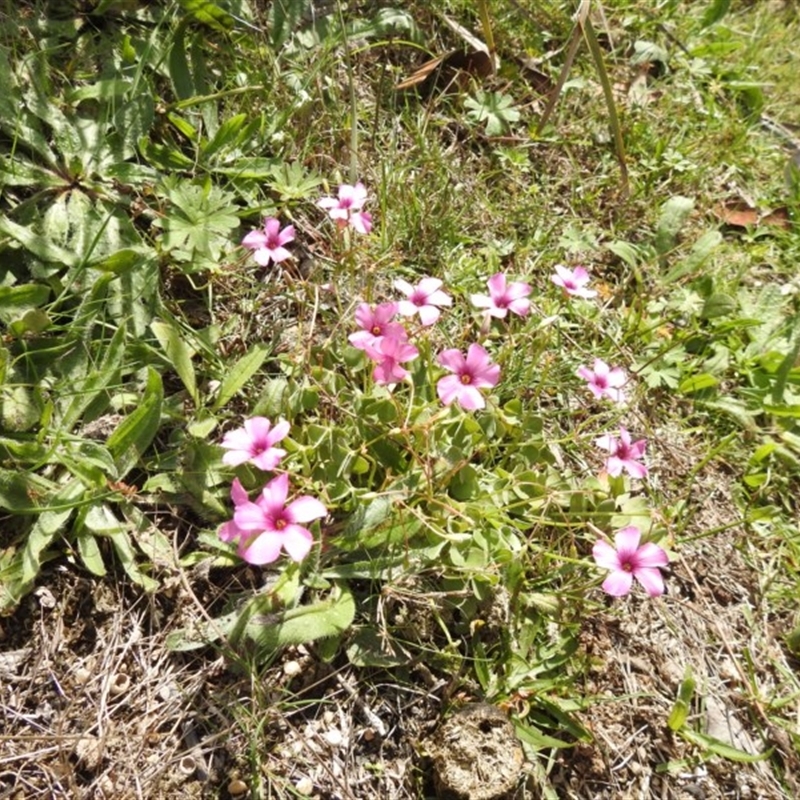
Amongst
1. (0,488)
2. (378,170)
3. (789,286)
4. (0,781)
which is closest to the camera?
(0,781)

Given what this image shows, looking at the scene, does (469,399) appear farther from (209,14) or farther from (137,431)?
(209,14)

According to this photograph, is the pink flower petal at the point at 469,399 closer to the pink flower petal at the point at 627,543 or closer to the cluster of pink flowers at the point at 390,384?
the cluster of pink flowers at the point at 390,384

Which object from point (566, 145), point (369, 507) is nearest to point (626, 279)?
point (566, 145)

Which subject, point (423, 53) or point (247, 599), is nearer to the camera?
point (247, 599)

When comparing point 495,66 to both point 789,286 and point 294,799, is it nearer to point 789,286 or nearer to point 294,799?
point 789,286

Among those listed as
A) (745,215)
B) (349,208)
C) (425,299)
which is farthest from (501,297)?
(745,215)

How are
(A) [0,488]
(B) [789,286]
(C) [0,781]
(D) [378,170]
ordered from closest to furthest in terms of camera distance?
(C) [0,781]
(A) [0,488]
(D) [378,170]
(B) [789,286]

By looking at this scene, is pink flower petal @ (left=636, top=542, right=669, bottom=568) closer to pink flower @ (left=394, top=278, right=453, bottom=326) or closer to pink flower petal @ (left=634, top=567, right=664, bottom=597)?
pink flower petal @ (left=634, top=567, right=664, bottom=597)
